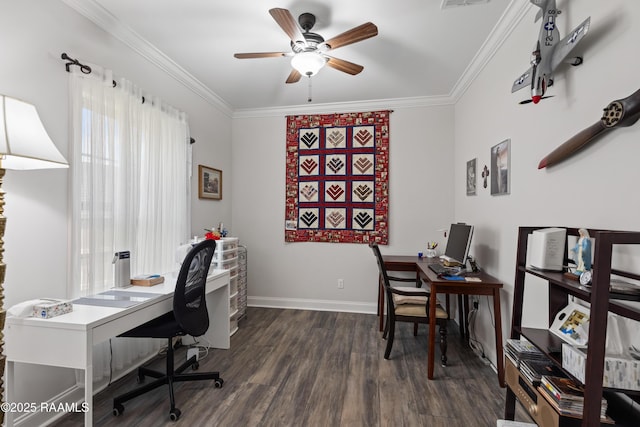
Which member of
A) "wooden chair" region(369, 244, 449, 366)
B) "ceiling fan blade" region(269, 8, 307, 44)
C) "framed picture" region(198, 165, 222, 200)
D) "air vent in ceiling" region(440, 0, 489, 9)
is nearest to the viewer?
"ceiling fan blade" region(269, 8, 307, 44)

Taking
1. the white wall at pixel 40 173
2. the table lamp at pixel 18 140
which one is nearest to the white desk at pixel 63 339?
the table lamp at pixel 18 140

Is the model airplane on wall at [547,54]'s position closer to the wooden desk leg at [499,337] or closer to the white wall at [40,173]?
the wooden desk leg at [499,337]

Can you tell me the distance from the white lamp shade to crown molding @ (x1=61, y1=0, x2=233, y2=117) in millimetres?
1074

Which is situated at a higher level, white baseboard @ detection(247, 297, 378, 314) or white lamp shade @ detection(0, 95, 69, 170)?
white lamp shade @ detection(0, 95, 69, 170)

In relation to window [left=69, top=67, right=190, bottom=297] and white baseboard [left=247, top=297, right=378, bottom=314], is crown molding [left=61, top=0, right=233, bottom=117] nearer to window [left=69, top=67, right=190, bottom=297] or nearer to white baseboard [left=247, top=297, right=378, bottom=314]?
window [left=69, top=67, right=190, bottom=297]

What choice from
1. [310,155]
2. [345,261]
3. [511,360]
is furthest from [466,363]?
[310,155]

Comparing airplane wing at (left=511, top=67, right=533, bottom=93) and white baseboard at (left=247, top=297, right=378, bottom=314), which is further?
white baseboard at (left=247, top=297, right=378, bottom=314)

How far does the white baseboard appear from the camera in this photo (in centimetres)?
382

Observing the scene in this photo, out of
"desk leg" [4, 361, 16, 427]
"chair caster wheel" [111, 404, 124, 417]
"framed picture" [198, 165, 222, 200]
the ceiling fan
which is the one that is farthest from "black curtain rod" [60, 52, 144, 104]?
"chair caster wheel" [111, 404, 124, 417]

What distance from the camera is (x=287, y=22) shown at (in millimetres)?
1804

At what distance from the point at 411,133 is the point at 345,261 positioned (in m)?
1.84

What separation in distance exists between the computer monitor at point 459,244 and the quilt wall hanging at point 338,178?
3.21 feet

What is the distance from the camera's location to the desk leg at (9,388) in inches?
57.6

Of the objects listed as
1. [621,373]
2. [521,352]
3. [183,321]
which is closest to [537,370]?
[521,352]
